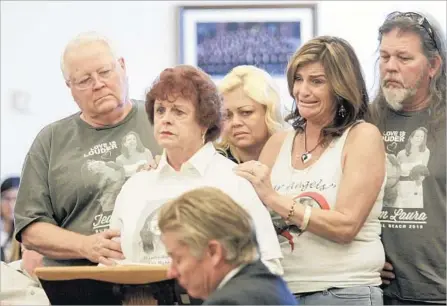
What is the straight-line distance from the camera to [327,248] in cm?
191

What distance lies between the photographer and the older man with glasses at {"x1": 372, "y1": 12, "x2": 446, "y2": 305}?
2.03m

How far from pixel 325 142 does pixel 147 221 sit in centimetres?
45

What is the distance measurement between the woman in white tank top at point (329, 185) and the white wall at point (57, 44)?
1828 millimetres

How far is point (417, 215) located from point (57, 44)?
221 centimetres

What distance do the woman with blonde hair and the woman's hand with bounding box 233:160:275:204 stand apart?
30 cm

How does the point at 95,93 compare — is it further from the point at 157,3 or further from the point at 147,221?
the point at 157,3

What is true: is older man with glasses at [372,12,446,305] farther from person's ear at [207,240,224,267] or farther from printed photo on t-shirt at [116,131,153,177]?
person's ear at [207,240,224,267]

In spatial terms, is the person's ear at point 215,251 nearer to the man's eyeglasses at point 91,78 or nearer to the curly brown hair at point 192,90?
the curly brown hair at point 192,90

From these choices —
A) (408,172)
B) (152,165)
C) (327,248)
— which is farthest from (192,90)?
(408,172)

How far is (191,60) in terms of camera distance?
3.75 m

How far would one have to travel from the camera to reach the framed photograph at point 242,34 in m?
3.72

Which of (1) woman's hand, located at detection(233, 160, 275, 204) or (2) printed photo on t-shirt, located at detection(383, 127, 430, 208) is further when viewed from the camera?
(2) printed photo on t-shirt, located at detection(383, 127, 430, 208)

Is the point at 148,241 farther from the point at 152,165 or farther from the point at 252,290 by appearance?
the point at 252,290

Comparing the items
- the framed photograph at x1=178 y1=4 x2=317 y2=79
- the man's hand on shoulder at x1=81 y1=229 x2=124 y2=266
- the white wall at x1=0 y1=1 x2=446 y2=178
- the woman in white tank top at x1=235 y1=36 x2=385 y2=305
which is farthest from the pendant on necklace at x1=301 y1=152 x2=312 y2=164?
the white wall at x1=0 y1=1 x2=446 y2=178
